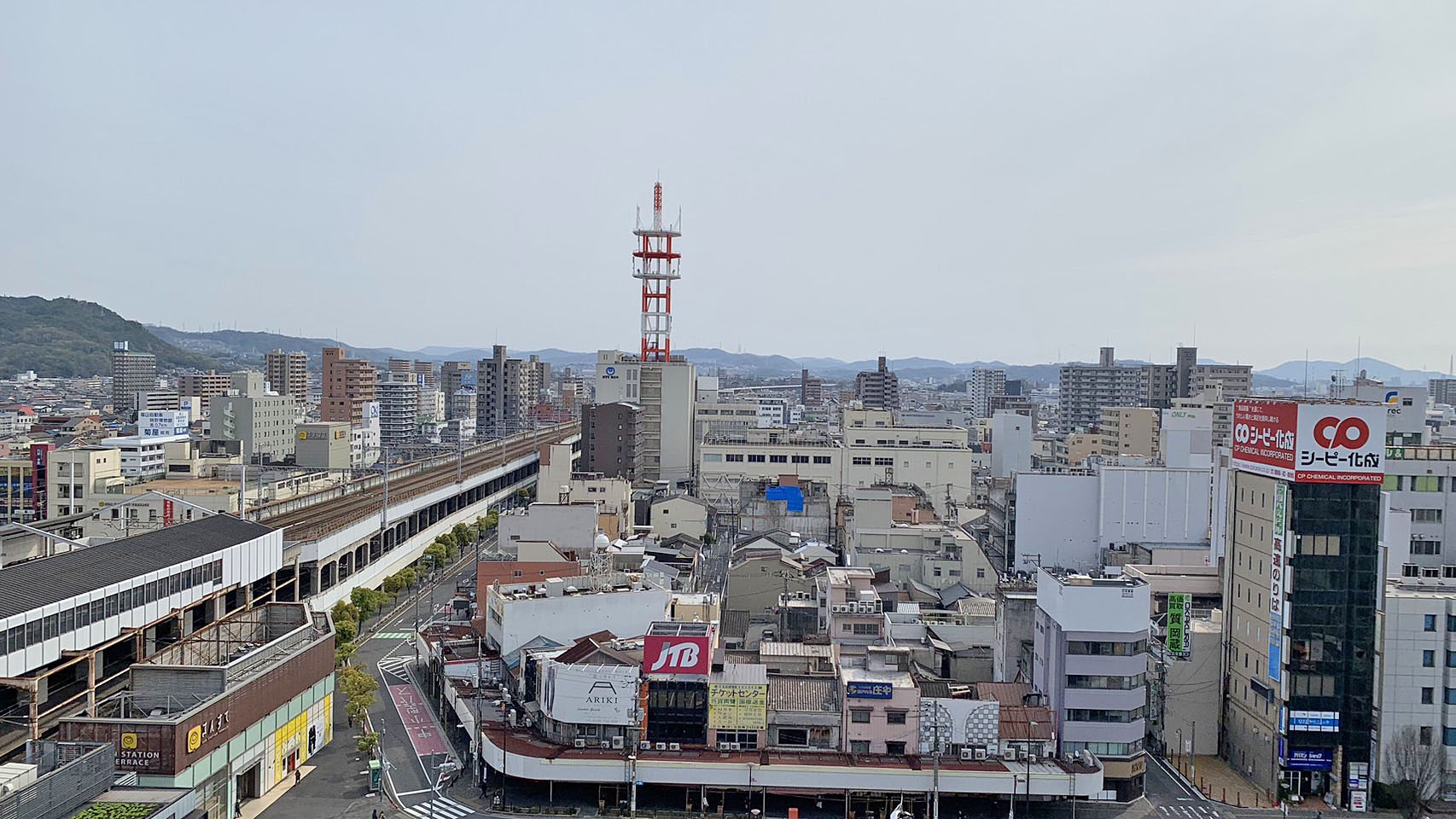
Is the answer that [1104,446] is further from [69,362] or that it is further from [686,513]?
[69,362]

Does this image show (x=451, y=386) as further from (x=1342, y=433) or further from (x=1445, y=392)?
(x=1342, y=433)

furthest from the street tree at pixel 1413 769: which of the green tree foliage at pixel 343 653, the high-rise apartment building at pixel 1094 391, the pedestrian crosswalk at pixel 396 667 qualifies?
the high-rise apartment building at pixel 1094 391

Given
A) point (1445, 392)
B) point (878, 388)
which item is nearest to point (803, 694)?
point (878, 388)

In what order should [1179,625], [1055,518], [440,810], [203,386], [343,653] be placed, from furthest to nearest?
[203,386], [1055,518], [343,653], [1179,625], [440,810]

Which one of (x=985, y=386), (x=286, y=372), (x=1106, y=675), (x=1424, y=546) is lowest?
(x=1106, y=675)

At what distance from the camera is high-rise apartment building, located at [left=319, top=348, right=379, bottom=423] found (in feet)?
293

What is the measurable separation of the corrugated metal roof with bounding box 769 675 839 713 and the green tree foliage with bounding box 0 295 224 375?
458ft

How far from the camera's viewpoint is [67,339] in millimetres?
147750

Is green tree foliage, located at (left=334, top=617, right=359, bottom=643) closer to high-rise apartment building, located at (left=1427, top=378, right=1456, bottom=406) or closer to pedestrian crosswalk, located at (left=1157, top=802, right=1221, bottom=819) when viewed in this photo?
pedestrian crosswalk, located at (left=1157, top=802, right=1221, bottom=819)

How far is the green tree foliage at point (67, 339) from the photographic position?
139 metres

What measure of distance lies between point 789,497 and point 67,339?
139 metres

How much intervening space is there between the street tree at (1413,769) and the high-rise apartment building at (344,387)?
7923 centimetres

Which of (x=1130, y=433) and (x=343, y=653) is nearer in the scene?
(x=343, y=653)

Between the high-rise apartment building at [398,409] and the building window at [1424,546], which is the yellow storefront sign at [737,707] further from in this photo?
the high-rise apartment building at [398,409]
